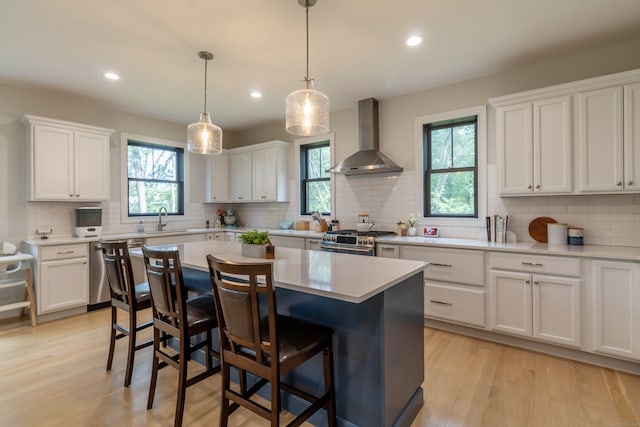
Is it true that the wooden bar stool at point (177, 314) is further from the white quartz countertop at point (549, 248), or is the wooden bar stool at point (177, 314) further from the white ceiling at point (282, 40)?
the white quartz countertop at point (549, 248)

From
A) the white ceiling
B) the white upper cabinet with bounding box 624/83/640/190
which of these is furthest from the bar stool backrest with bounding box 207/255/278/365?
the white upper cabinet with bounding box 624/83/640/190

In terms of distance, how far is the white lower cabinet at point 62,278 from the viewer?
3.53m

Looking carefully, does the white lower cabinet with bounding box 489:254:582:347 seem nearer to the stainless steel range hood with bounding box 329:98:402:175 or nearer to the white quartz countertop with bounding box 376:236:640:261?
the white quartz countertop with bounding box 376:236:640:261

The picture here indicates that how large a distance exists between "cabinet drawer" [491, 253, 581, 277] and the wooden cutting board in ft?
1.96

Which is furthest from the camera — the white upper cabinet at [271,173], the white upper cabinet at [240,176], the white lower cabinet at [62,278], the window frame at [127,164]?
the white upper cabinet at [240,176]

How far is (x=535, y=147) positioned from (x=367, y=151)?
6.12 ft

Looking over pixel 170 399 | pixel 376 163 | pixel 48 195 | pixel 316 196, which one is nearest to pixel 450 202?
pixel 376 163

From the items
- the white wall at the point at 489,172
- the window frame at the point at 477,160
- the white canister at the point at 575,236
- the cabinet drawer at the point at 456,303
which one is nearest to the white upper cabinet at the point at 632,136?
the white wall at the point at 489,172

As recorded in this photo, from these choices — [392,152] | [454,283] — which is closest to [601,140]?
[454,283]

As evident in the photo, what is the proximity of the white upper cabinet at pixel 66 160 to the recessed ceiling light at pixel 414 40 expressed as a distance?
12.9 ft

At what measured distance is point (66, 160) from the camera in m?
3.91

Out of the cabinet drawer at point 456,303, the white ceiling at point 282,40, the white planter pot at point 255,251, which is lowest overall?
the cabinet drawer at point 456,303

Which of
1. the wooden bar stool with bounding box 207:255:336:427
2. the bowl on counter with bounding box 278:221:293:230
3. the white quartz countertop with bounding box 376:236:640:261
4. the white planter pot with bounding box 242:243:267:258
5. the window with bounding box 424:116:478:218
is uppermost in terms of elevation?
the window with bounding box 424:116:478:218

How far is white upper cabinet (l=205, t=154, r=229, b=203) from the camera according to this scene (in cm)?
566
